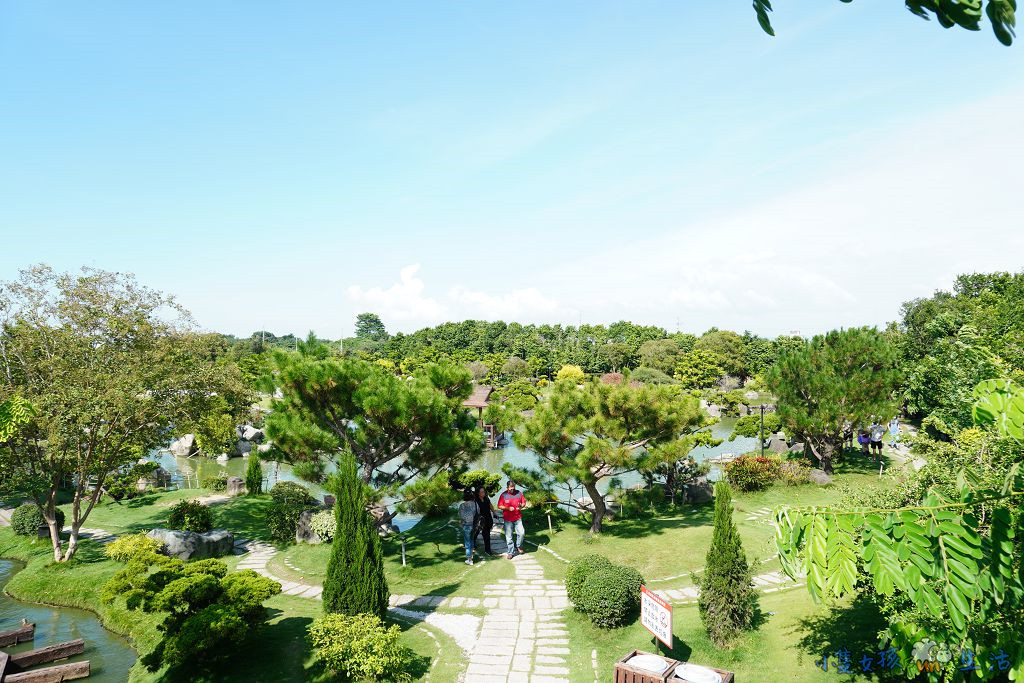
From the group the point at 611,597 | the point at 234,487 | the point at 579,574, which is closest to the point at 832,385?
the point at 579,574

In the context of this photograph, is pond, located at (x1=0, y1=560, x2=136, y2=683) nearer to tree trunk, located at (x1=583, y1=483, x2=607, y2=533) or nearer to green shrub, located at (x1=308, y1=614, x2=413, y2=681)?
green shrub, located at (x1=308, y1=614, x2=413, y2=681)

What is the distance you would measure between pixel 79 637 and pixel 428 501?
6.77m

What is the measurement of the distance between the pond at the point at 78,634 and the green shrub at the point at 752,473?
15.6 meters

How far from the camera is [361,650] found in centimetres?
776

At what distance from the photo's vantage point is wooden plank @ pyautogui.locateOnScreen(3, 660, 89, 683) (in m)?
8.69

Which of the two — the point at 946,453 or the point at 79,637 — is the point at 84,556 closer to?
the point at 79,637

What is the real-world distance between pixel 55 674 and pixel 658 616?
30.0ft

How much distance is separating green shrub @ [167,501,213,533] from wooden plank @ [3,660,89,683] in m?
6.06

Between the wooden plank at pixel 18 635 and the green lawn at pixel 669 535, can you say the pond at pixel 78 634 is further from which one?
the green lawn at pixel 669 535

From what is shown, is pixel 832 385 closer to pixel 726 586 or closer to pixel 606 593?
pixel 726 586

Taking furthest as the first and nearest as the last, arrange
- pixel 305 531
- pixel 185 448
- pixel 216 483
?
pixel 185 448, pixel 216 483, pixel 305 531

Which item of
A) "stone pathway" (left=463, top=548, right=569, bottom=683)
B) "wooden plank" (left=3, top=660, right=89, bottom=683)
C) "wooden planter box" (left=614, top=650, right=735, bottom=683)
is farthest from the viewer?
"wooden plank" (left=3, top=660, right=89, bottom=683)

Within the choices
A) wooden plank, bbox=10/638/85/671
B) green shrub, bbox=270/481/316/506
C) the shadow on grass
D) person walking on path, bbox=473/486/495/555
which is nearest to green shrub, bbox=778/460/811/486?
the shadow on grass

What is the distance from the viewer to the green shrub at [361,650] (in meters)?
7.74
